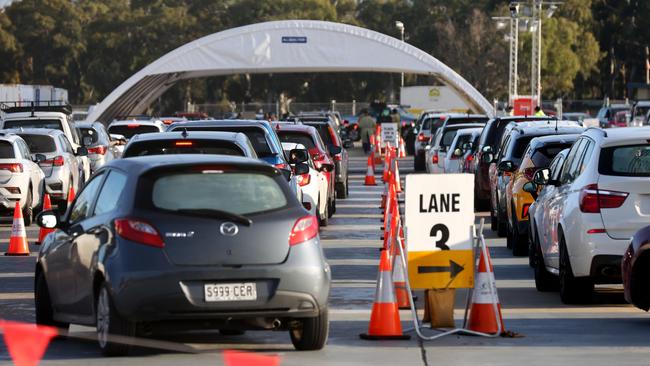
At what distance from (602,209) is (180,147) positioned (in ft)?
14.4

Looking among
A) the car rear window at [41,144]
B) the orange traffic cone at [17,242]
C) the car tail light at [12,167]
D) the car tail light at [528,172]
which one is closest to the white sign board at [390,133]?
the car rear window at [41,144]

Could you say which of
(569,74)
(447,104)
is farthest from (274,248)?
(569,74)

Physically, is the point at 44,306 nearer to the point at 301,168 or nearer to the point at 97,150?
the point at 301,168

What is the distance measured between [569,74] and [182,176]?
4172 inches

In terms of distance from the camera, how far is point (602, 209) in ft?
48.4

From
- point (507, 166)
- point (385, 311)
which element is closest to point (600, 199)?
point (385, 311)

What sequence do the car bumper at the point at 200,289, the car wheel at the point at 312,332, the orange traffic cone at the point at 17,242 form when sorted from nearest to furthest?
the car bumper at the point at 200,289
the car wheel at the point at 312,332
the orange traffic cone at the point at 17,242

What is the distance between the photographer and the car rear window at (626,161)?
48.7ft

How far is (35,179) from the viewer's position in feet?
91.5

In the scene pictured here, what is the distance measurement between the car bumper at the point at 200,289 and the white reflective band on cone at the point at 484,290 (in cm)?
168

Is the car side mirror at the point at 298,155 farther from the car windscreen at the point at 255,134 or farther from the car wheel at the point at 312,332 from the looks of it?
the car wheel at the point at 312,332

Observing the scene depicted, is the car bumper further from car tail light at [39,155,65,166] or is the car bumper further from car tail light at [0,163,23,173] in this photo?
car tail light at [39,155,65,166]

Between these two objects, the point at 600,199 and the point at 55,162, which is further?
the point at 55,162

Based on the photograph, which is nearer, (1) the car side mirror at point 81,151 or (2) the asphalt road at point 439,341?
(2) the asphalt road at point 439,341
